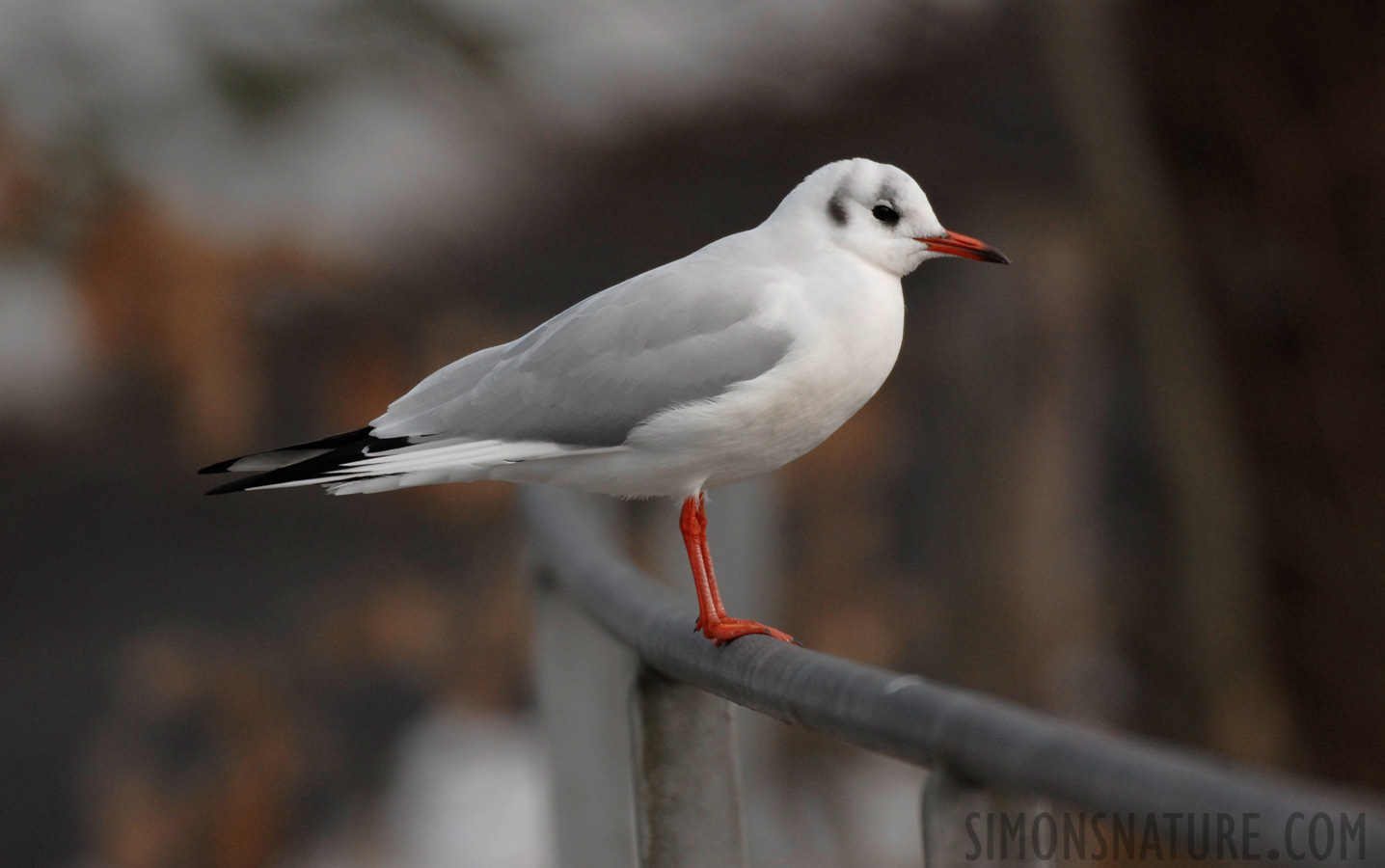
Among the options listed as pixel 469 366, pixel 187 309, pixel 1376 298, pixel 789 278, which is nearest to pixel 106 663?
pixel 187 309

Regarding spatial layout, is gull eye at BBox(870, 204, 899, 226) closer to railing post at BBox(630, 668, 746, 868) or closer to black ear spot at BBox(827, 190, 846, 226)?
black ear spot at BBox(827, 190, 846, 226)

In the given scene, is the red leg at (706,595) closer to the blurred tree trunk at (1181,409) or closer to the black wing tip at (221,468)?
the black wing tip at (221,468)

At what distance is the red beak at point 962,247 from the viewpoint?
1.11m

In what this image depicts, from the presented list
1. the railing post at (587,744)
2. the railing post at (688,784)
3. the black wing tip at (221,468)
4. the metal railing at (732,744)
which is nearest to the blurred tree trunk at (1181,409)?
the metal railing at (732,744)

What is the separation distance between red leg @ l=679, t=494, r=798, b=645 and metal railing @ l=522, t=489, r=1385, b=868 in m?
0.02

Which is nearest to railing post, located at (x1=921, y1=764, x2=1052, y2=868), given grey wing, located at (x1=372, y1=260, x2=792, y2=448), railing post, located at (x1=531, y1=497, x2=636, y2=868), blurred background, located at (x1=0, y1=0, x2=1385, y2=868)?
grey wing, located at (x1=372, y1=260, x2=792, y2=448)

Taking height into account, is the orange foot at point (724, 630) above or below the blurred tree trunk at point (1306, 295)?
below

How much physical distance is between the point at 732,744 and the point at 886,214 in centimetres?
45

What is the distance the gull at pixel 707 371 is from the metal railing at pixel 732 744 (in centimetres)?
8

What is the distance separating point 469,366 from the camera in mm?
1250

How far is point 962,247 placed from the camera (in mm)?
1128

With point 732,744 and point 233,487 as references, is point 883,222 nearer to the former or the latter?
point 732,744

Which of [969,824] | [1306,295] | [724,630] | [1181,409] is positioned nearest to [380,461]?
[724,630]

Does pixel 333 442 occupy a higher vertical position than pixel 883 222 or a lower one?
lower
